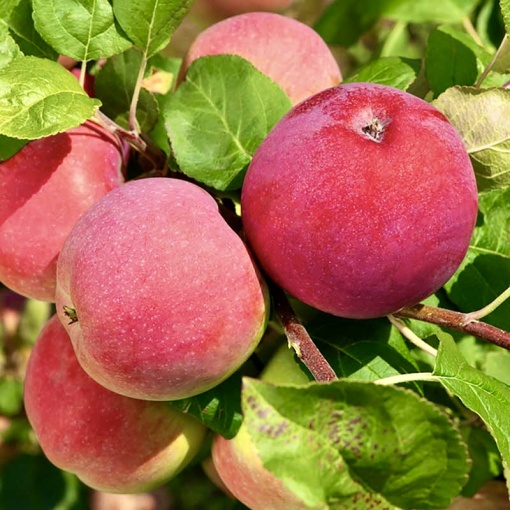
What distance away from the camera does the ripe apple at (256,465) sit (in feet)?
2.84

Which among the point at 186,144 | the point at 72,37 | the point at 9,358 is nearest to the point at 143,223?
the point at 186,144

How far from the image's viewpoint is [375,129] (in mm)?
720

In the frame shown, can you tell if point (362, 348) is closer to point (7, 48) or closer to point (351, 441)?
point (351, 441)

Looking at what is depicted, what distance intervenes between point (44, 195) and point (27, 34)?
0.21m

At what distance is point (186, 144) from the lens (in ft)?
2.86

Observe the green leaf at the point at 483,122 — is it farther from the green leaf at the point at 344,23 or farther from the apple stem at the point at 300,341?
the green leaf at the point at 344,23

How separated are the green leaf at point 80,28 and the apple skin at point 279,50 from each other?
0.16 meters

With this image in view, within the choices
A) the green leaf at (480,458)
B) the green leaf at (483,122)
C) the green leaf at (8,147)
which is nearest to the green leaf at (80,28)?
the green leaf at (8,147)

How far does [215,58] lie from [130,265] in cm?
32

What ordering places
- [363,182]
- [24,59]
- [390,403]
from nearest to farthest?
1. [390,403]
2. [363,182]
3. [24,59]

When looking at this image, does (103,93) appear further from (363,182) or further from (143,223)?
(363,182)

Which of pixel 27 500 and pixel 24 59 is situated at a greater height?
pixel 24 59

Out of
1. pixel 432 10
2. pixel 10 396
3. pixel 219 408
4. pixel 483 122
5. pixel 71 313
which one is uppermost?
pixel 483 122

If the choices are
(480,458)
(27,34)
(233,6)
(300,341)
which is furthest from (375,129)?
(233,6)
